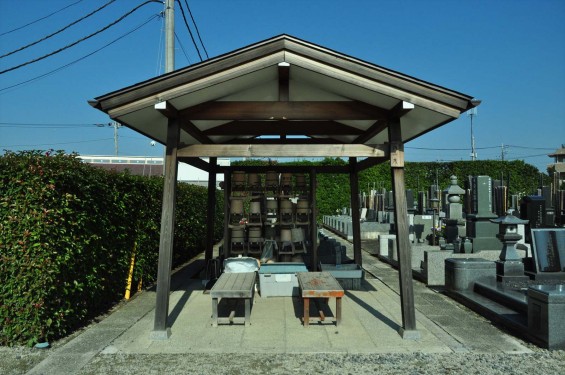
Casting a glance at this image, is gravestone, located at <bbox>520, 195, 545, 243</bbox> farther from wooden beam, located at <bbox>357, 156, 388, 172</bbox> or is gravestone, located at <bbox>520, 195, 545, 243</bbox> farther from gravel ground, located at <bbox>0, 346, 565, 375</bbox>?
gravel ground, located at <bbox>0, 346, 565, 375</bbox>

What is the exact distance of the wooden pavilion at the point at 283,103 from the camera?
5.11m

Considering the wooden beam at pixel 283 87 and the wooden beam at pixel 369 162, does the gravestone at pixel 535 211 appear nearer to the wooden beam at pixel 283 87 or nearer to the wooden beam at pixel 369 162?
the wooden beam at pixel 369 162

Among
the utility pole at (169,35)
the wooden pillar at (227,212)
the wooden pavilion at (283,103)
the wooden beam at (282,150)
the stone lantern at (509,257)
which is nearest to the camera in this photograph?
the wooden pavilion at (283,103)

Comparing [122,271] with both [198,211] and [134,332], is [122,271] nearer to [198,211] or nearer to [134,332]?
[134,332]

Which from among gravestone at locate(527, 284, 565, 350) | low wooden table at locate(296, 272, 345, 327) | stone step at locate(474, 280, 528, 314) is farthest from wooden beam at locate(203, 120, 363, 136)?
gravestone at locate(527, 284, 565, 350)

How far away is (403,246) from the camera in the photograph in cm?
535

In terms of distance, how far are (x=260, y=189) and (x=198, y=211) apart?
14.6 feet

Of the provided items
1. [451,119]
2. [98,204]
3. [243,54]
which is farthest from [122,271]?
[451,119]

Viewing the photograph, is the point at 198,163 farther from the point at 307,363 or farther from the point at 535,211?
the point at 535,211

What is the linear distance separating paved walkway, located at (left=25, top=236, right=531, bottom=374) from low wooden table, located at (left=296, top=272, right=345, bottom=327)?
202mm

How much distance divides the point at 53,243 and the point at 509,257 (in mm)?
7433

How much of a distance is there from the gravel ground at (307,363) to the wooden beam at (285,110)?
10.5 feet

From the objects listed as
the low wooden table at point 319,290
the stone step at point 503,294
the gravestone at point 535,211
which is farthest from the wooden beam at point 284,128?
the gravestone at point 535,211

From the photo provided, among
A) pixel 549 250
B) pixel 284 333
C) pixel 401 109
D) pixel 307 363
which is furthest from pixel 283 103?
pixel 549 250
